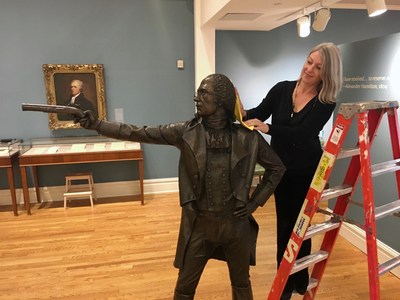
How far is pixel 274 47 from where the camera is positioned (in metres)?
4.47

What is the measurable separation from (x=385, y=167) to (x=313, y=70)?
61 centimetres

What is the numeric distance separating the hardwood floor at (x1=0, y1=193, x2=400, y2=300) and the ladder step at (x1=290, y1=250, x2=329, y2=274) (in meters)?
0.73

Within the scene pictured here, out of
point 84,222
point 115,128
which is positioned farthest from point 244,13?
point 84,222

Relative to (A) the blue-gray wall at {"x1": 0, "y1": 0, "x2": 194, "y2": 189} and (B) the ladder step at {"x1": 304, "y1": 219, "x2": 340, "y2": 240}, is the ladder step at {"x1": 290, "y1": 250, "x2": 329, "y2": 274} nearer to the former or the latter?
(B) the ladder step at {"x1": 304, "y1": 219, "x2": 340, "y2": 240}

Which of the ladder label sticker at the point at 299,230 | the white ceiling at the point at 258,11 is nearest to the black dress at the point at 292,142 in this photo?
the ladder label sticker at the point at 299,230

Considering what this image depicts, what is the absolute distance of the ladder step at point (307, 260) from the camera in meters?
1.66

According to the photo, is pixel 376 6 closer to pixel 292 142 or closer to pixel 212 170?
pixel 292 142

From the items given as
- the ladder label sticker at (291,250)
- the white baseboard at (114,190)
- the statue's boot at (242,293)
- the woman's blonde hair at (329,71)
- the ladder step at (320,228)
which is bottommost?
the white baseboard at (114,190)

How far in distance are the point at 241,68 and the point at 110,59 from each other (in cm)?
172

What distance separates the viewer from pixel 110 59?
13.7ft

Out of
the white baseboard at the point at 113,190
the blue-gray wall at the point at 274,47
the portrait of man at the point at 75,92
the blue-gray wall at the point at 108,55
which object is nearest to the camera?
the blue-gray wall at the point at 108,55

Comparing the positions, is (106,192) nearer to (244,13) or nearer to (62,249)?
(62,249)

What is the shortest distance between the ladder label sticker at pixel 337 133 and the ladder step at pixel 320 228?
46 centimetres

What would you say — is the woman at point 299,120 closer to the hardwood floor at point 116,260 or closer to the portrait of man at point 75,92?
the hardwood floor at point 116,260
